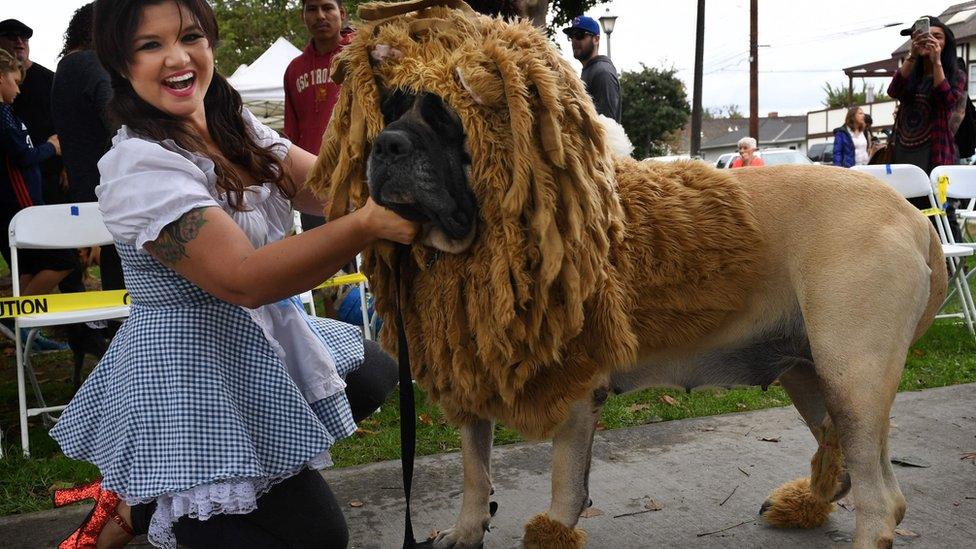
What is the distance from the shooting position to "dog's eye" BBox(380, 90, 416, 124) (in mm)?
1990

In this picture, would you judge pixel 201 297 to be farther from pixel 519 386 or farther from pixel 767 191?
pixel 767 191

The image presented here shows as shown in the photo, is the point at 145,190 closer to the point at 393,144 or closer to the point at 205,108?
the point at 205,108

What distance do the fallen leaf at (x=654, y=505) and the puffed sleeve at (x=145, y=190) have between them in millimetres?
2004

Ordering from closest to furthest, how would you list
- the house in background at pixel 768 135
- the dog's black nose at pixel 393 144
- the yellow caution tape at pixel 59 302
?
the dog's black nose at pixel 393 144 → the yellow caution tape at pixel 59 302 → the house in background at pixel 768 135

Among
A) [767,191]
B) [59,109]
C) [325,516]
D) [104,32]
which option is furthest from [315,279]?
[59,109]

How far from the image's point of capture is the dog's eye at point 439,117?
1.96 metres

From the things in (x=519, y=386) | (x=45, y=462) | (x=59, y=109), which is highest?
(x=59, y=109)

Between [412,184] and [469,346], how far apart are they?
0.53 metres

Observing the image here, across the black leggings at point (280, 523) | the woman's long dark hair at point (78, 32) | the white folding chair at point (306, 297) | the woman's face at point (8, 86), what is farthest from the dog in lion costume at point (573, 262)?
the woman's face at point (8, 86)

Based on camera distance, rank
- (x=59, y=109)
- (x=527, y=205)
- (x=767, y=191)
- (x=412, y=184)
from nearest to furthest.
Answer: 1. (x=412, y=184)
2. (x=527, y=205)
3. (x=767, y=191)
4. (x=59, y=109)

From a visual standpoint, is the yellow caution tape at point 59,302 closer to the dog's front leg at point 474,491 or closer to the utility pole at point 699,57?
the dog's front leg at point 474,491

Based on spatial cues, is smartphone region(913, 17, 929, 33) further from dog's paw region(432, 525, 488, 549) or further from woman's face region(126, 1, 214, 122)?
woman's face region(126, 1, 214, 122)

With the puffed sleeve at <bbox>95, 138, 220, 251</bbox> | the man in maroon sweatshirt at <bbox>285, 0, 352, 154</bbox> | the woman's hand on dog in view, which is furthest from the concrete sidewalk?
the man in maroon sweatshirt at <bbox>285, 0, 352, 154</bbox>

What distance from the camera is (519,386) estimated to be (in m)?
2.22
